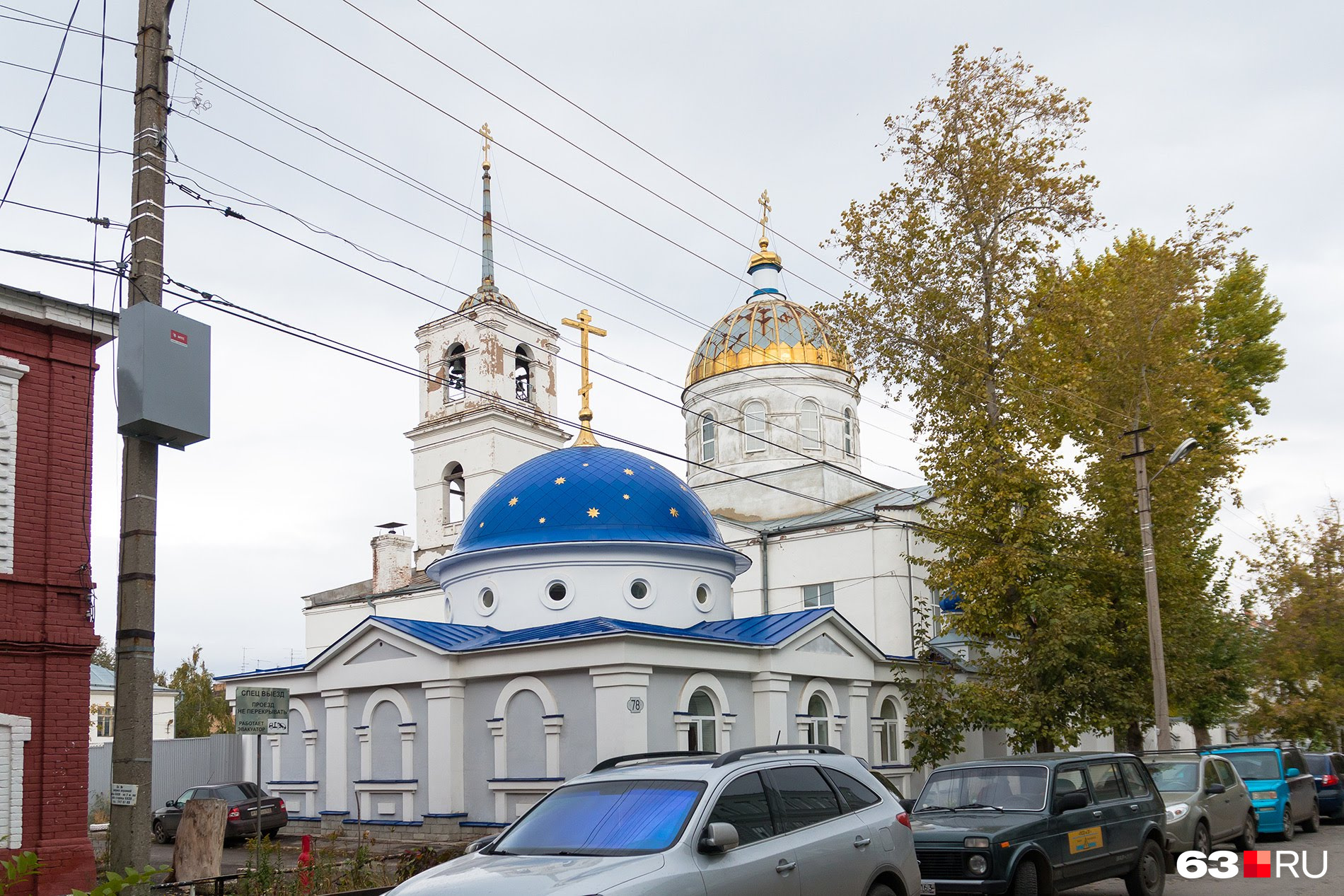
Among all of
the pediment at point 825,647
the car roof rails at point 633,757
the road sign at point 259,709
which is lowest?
the car roof rails at point 633,757

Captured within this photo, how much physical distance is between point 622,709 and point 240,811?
385 inches

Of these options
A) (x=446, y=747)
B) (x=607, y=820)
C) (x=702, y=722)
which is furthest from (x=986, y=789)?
(x=446, y=747)

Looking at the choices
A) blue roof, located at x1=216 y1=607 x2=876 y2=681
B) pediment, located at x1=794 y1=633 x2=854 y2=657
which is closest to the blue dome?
blue roof, located at x1=216 y1=607 x2=876 y2=681

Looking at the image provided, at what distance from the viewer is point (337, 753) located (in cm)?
2483

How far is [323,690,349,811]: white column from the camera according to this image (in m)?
24.7

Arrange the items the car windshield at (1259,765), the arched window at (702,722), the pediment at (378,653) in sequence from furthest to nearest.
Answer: the pediment at (378,653) < the arched window at (702,722) < the car windshield at (1259,765)

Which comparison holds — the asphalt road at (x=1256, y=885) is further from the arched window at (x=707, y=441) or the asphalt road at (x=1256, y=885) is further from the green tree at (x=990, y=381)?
the arched window at (x=707, y=441)

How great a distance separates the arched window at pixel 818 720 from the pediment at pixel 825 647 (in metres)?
0.92

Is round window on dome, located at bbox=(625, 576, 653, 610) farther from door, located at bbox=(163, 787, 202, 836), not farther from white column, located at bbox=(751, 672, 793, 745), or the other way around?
door, located at bbox=(163, 787, 202, 836)

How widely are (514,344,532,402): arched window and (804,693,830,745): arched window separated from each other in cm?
2545

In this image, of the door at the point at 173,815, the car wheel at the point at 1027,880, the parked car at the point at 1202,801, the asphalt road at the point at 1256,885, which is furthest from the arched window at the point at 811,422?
the car wheel at the point at 1027,880

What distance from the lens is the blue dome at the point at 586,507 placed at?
25.5 m

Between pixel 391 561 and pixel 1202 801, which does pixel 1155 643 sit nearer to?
pixel 1202 801

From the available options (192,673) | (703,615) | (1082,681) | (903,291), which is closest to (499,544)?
(703,615)
